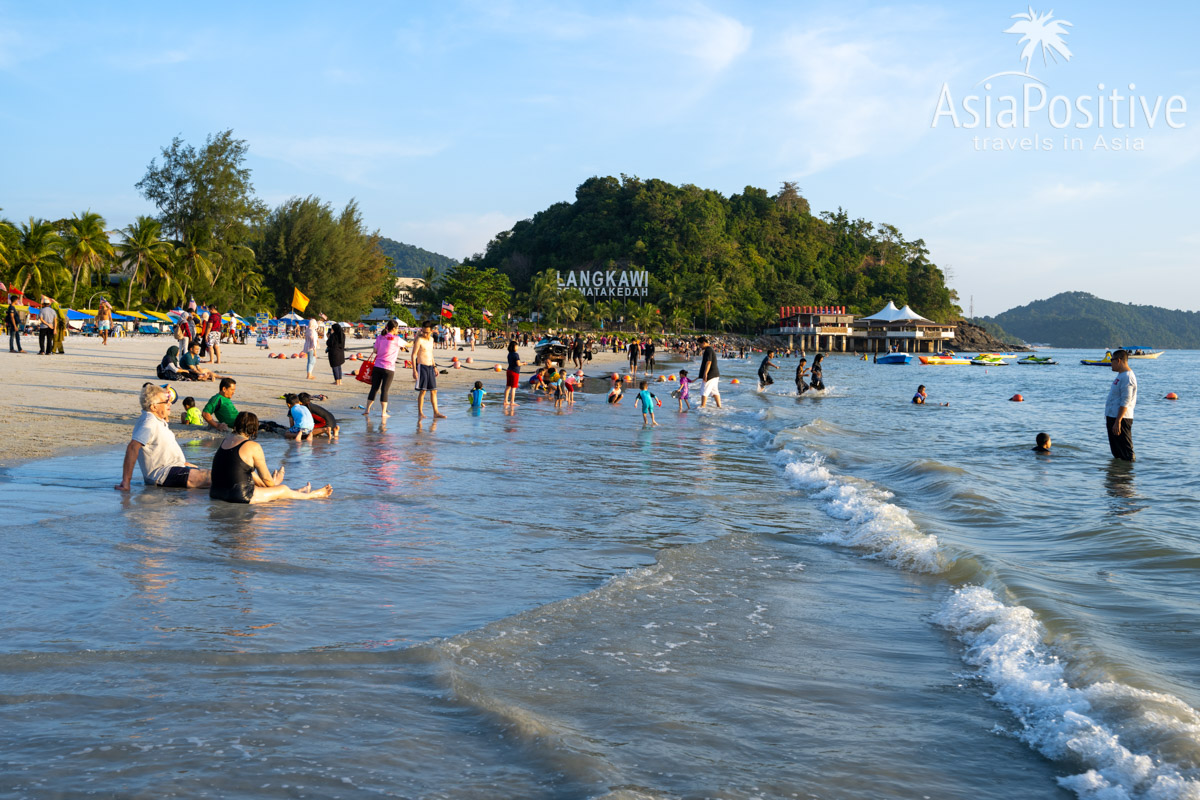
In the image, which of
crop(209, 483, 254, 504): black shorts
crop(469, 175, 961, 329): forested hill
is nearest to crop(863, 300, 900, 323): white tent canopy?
crop(469, 175, 961, 329): forested hill

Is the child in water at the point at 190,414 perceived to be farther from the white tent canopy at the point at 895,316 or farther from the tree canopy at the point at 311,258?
the white tent canopy at the point at 895,316

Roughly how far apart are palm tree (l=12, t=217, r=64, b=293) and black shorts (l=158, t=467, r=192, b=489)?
49.2 metres

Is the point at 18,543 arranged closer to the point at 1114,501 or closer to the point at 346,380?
the point at 1114,501

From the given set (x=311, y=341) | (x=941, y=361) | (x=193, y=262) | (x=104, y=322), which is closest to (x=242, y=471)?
(x=311, y=341)

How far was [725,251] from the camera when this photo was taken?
13075 centimetres

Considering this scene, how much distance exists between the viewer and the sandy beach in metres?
10.7

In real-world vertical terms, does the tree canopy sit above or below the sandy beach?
above

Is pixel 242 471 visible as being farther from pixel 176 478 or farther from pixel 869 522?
pixel 869 522

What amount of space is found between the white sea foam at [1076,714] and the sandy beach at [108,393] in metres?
8.53

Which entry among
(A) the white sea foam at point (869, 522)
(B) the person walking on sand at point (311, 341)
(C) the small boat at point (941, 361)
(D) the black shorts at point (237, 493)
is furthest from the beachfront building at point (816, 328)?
(D) the black shorts at point (237, 493)

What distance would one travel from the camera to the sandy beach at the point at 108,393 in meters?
10.7

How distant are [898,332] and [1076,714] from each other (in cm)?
11630

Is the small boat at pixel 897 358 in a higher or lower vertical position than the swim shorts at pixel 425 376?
higher

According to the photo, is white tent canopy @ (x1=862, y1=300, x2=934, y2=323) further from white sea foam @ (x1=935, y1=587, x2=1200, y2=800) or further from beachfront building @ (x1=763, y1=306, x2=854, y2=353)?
white sea foam @ (x1=935, y1=587, x2=1200, y2=800)
